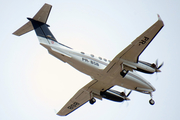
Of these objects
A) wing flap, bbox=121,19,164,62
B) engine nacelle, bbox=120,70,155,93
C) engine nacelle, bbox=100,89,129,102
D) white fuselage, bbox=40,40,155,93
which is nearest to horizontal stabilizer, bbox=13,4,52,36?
white fuselage, bbox=40,40,155,93

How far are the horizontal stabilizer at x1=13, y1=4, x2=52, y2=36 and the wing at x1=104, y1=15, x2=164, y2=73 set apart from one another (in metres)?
7.16

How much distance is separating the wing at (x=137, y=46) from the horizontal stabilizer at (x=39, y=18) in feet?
23.5

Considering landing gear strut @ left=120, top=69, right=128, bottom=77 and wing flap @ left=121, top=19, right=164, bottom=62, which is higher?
wing flap @ left=121, top=19, right=164, bottom=62

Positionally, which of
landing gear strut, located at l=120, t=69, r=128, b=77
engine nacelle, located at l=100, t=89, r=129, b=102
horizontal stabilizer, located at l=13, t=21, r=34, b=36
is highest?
horizontal stabilizer, located at l=13, t=21, r=34, b=36

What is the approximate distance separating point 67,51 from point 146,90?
9357 mm

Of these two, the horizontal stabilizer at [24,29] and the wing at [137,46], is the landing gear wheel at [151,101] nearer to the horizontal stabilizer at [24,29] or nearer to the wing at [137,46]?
the wing at [137,46]

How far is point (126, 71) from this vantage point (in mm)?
21172

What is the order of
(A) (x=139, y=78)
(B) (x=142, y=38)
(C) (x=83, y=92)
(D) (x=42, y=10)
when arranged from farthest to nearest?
(C) (x=83, y=92) → (A) (x=139, y=78) → (D) (x=42, y=10) → (B) (x=142, y=38)

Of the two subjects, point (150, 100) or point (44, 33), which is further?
point (150, 100)

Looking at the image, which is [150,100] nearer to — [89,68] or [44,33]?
[89,68]

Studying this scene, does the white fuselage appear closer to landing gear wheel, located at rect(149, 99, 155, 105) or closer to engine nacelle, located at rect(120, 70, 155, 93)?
engine nacelle, located at rect(120, 70, 155, 93)

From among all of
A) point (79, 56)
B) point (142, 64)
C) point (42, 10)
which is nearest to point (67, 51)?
point (79, 56)

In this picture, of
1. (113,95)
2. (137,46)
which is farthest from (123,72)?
(113,95)

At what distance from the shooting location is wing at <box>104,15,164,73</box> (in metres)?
18.2
